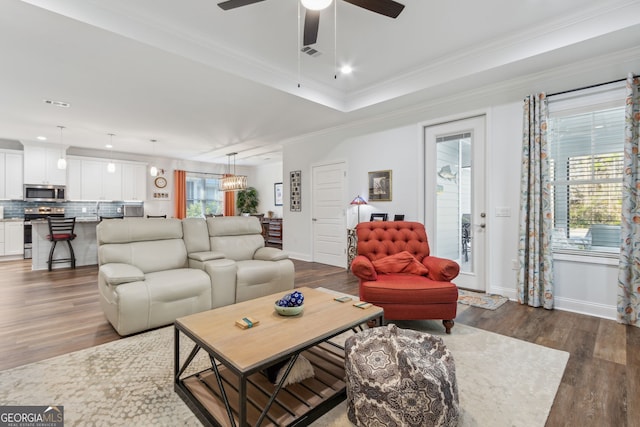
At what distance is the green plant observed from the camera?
10.2m

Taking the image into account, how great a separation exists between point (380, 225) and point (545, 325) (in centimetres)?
181

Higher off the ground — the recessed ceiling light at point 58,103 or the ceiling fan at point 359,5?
the recessed ceiling light at point 58,103

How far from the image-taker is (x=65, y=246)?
563 cm

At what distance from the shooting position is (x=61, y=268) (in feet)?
18.2

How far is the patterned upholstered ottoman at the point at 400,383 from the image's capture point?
144 cm

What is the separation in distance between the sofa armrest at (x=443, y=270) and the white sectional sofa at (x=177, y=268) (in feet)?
5.71

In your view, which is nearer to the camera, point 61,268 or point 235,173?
point 61,268

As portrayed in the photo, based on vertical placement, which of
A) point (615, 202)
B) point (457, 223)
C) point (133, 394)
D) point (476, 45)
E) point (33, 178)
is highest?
point (476, 45)

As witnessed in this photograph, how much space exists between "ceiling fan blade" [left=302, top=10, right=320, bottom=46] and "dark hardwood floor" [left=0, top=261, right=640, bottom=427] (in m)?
2.76

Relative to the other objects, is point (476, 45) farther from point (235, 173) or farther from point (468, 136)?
point (235, 173)

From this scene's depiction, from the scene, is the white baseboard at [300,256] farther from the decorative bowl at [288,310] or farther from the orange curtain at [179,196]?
the decorative bowl at [288,310]

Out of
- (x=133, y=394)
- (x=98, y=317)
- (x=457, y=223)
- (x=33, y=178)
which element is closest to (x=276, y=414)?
(x=133, y=394)

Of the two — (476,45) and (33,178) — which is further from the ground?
(476,45)

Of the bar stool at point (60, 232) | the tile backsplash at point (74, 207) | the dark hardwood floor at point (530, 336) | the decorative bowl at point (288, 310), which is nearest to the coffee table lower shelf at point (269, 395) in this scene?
the decorative bowl at point (288, 310)
